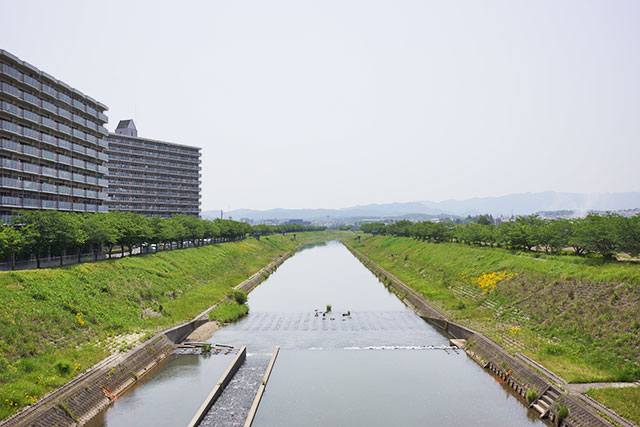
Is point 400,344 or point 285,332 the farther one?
point 285,332

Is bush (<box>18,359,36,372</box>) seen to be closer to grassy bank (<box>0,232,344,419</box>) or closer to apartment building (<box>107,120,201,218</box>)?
grassy bank (<box>0,232,344,419</box>)

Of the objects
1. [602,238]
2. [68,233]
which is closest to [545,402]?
[602,238]

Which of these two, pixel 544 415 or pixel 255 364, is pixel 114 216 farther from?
pixel 544 415

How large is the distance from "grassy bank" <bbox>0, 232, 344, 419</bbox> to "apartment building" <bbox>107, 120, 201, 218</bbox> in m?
67.5

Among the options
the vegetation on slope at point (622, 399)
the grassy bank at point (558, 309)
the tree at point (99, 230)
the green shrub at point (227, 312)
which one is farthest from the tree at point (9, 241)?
the vegetation on slope at point (622, 399)

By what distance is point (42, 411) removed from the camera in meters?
18.5

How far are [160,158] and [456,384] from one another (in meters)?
116

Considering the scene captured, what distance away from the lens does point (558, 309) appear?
3119 cm

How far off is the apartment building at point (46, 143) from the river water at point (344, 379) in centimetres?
3127

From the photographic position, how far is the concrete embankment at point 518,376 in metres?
19.1

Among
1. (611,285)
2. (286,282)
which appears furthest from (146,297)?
(611,285)

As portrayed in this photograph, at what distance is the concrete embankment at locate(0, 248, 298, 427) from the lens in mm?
18625

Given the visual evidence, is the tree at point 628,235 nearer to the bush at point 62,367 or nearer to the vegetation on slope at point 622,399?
the vegetation on slope at point 622,399

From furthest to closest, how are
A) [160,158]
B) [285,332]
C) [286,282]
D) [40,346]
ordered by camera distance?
[160,158] < [286,282] < [285,332] < [40,346]
